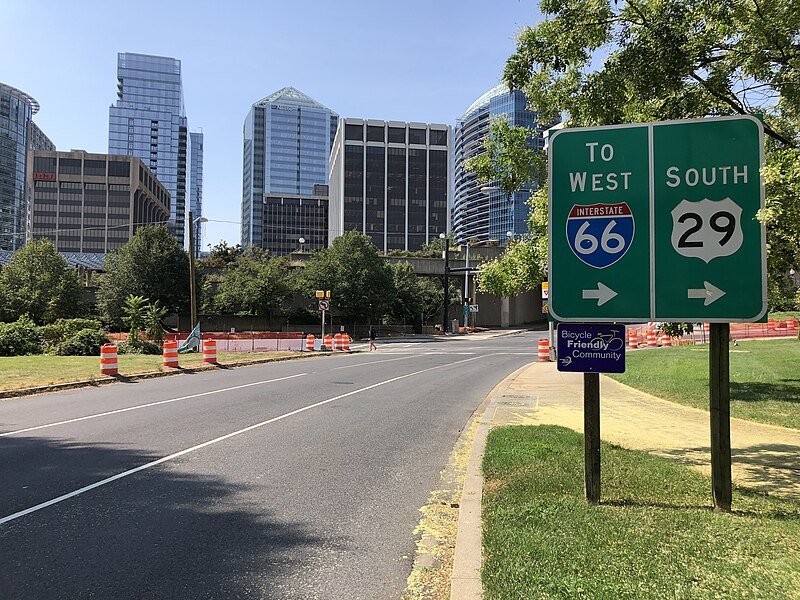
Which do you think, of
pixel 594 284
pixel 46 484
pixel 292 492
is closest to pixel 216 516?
pixel 292 492

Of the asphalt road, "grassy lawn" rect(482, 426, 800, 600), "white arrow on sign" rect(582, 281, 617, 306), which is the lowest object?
the asphalt road

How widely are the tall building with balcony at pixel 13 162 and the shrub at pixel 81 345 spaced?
17757 cm

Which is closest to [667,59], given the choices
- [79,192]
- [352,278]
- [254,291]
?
[352,278]

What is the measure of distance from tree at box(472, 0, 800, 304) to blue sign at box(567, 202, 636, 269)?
11.2 ft

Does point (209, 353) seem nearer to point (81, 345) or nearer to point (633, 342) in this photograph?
point (81, 345)

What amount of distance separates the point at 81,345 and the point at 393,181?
460 ft

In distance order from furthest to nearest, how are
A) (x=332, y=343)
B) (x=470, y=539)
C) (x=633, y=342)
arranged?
(x=633, y=342) → (x=332, y=343) → (x=470, y=539)

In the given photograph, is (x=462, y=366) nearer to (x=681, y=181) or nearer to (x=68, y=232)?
(x=681, y=181)

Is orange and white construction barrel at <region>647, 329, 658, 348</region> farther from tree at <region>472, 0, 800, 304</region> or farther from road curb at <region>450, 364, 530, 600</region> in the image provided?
road curb at <region>450, 364, 530, 600</region>

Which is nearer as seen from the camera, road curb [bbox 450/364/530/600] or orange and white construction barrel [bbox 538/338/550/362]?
road curb [bbox 450/364/530/600]

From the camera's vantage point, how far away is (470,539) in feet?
16.4

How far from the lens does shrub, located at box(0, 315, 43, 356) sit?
102 feet

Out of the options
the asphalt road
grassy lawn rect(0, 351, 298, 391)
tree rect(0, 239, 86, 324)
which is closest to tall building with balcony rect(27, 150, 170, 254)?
tree rect(0, 239, 86, 324)

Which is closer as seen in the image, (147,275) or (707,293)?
(707,293)
